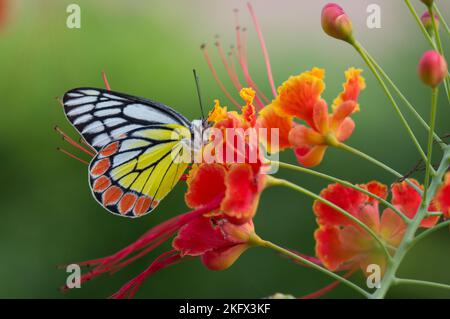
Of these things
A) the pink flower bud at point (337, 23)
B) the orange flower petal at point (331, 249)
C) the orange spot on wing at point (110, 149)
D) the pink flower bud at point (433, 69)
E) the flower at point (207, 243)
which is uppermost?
the pink flower bud at point (337, 23)

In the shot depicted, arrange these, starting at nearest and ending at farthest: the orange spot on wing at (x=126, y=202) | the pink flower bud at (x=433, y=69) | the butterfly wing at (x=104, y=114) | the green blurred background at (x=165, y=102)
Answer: the pink flower bud at (x=433, y=69) → the orange spot on wing at (x=126, y=202) → the butterfly wing at (x=104, y=114) → the green blurred background at (x=165, y=102)

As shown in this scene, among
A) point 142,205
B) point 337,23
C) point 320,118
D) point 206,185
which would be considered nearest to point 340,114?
point 320,118

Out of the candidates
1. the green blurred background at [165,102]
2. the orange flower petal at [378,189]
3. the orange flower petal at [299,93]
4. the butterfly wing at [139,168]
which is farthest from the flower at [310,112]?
the green blurred background at [165,102]

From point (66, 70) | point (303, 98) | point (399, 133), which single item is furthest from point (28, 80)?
point (303, 98)

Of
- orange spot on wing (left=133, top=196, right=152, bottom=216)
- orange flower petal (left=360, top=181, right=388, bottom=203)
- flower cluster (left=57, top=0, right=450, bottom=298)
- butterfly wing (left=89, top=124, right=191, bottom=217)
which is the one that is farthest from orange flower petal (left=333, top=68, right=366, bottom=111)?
orange spot on wing (left=133, top=196, right=152, bottom=216)

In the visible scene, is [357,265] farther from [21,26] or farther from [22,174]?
[21,26]

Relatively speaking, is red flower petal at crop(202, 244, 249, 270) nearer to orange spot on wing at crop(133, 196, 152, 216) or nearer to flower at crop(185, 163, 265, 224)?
flower at crop(185, 163, 265, 224)

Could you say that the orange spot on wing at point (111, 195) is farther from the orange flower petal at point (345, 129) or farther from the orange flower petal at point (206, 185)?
the orange flower petal at point (345, 129)

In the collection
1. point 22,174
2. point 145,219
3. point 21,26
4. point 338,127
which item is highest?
point 21,26
